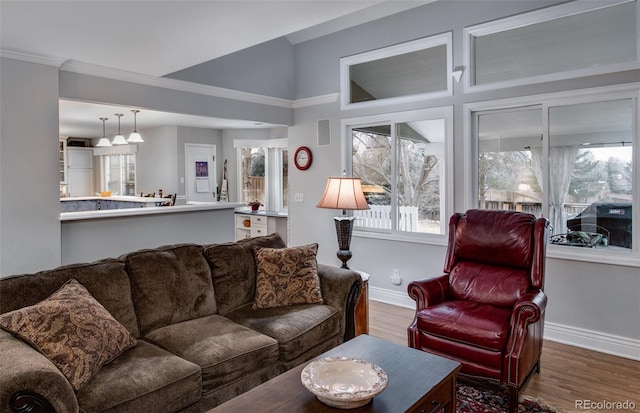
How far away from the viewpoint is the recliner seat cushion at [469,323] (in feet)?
8.35

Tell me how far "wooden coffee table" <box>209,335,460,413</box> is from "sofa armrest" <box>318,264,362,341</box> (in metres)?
0.81

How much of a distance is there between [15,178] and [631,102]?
16.4 ft

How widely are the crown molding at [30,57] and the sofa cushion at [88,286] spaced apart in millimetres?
1994

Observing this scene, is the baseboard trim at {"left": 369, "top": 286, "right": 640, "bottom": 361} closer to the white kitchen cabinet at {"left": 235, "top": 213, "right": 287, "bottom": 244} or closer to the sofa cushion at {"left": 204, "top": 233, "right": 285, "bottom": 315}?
the sofa cushion at {"left": 204, "top": 233, "right": 285, "bottom": 315}

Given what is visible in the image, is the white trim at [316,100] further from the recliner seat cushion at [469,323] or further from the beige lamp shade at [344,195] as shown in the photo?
the recliner seat cushion at [469,323]

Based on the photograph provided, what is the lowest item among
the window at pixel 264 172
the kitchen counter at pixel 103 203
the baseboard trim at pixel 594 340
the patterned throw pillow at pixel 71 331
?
the baseboard trim at pixel 594 340

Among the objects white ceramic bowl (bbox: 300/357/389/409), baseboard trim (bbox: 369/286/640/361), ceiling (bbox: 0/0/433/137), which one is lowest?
baseboard trim (bbox: 369/286/640/361)

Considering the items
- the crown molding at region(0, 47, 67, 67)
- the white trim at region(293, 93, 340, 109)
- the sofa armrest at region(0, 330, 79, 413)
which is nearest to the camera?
the sofa armrest at region(0, 330, 79, 413)

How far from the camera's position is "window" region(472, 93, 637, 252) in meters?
3.39

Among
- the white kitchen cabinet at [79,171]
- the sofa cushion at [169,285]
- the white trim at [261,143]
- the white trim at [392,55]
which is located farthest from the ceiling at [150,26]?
the white kitchen cabinet at [79,171]

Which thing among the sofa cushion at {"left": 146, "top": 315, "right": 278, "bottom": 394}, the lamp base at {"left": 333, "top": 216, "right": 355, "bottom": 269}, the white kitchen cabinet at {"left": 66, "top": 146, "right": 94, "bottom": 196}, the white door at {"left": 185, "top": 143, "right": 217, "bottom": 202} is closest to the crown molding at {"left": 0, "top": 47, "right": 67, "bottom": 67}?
the sofa cushion at {"left": 146, "top": 315, "right": 278, "bottom": 394}

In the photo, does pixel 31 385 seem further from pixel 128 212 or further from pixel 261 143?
pixel 261 143

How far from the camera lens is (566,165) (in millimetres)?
3656

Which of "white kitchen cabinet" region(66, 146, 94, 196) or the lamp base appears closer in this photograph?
the lamp base
